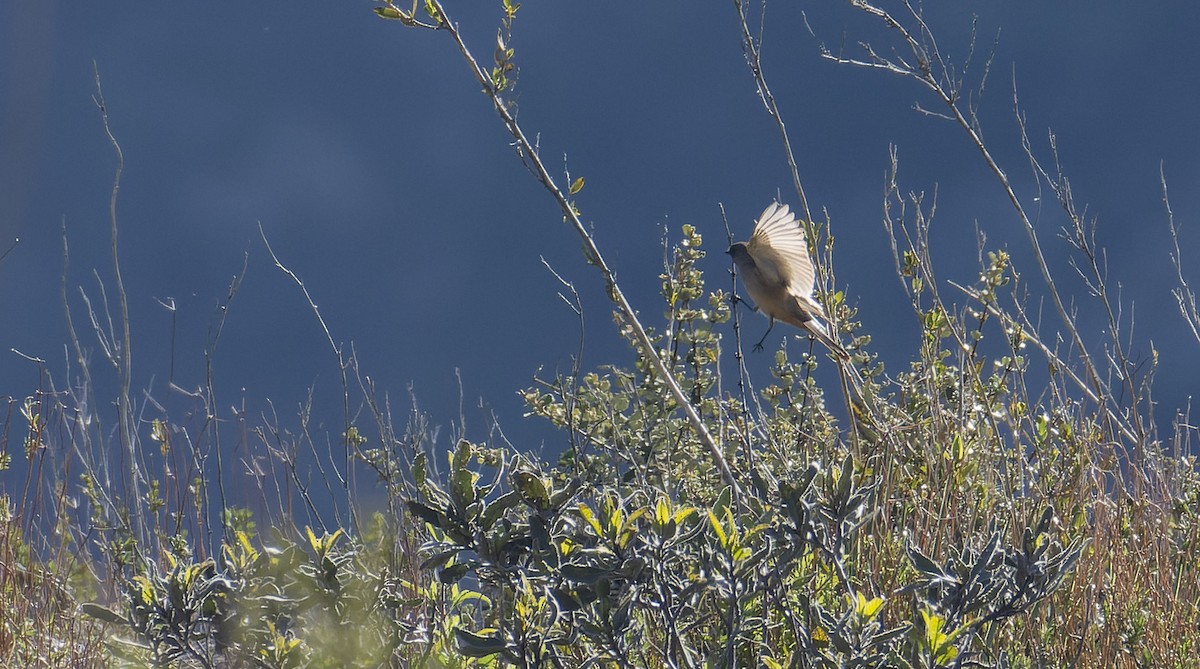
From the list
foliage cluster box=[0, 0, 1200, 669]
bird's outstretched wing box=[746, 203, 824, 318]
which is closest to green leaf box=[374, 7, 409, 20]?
foliage cluster box=[0, 0, 1200, 669]

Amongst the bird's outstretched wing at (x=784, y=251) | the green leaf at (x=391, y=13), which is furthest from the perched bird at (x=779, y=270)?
the green leaf at (x=391, y=13)

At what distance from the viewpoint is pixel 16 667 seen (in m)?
2.76

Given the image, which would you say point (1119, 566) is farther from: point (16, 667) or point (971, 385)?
point (16, 667)

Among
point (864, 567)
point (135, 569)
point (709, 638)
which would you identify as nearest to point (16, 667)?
point (135, 569)

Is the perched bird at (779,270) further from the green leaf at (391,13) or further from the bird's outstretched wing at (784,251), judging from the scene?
the green leaf at (391,13)

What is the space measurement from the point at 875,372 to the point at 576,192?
1845mm

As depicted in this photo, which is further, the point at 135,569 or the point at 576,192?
the point at 135,569

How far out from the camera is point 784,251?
12.8 feet

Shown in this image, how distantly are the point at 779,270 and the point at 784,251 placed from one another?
0.16 m

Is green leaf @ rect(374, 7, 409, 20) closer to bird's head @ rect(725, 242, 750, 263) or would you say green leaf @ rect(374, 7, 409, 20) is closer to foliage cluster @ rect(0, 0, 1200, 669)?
foliage cluster @ rect(0, 0, 1200, 669)

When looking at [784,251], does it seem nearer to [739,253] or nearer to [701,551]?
[739,253]

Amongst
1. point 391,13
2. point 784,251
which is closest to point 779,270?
point 784,251

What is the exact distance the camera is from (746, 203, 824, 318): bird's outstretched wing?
3.84 meters

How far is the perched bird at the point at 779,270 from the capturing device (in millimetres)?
3846
